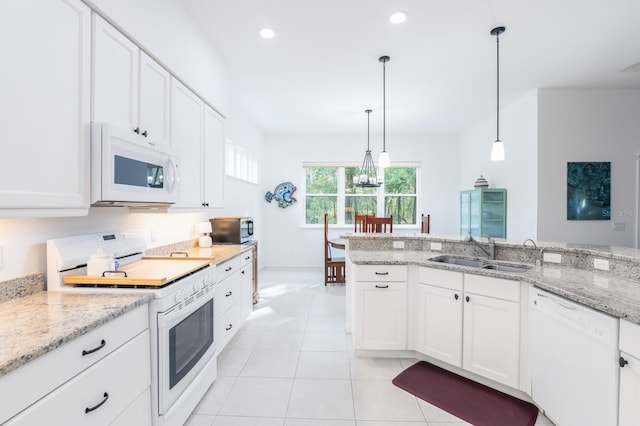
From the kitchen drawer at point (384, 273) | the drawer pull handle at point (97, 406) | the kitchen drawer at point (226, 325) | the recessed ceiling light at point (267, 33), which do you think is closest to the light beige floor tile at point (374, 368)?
the kitchen drawer at point (384, 273)

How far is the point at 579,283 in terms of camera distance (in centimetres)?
180

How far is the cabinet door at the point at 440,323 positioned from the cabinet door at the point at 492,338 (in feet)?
0.21

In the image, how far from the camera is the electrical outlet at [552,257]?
7.55 ft

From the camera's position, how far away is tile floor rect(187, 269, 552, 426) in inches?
75.2

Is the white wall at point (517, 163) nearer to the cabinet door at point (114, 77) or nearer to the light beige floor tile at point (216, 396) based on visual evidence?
the light beige floor tile at point (216, 396)

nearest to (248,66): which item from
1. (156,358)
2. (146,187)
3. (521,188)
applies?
(146,187)

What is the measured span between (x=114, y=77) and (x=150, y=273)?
1.12 metres

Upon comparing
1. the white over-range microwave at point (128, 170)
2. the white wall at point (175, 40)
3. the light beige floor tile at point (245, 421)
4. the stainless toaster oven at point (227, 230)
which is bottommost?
the light beige floor tile at point (245, 421)

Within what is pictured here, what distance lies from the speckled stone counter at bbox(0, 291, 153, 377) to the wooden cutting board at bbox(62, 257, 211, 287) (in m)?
0.08

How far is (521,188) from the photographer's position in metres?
4.47

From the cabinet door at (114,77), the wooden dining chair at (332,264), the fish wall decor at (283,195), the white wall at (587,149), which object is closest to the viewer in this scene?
the cabinet door at (114,77)

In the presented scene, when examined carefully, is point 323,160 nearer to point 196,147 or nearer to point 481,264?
point 196,147

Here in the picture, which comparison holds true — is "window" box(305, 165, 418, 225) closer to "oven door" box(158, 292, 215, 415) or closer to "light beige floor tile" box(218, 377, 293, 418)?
"light beige floor tile" box(218, 377, 293, 418)

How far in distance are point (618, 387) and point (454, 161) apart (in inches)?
224
